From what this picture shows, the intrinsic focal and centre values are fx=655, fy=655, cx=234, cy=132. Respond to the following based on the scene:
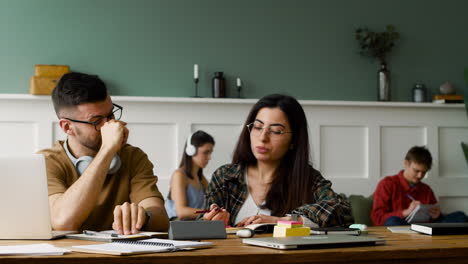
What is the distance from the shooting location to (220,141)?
15.7ft

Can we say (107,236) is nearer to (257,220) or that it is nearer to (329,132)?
(257,220)

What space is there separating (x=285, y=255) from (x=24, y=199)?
0.71 metres

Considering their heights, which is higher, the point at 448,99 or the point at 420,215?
the point at 448,99

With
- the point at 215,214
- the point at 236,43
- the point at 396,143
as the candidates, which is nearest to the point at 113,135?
the point at 215,214

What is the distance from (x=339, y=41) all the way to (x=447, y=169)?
1.33 m

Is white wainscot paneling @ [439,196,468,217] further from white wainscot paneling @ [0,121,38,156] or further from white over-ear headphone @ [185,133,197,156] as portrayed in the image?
white wainscot paneling @ [0,121,38,156]

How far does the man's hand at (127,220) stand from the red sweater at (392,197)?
3.04 metres

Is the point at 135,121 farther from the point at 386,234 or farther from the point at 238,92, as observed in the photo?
the point at 386,234

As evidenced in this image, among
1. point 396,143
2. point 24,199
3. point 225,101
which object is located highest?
point 225,101

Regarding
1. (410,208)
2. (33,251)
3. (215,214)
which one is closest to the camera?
(33,251)

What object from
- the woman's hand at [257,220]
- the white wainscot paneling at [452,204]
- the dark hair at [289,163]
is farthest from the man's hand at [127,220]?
the white wainscot paneling at [452,204]

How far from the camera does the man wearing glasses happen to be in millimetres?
2127

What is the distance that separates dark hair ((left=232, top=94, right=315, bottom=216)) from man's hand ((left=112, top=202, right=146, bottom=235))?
0.80m

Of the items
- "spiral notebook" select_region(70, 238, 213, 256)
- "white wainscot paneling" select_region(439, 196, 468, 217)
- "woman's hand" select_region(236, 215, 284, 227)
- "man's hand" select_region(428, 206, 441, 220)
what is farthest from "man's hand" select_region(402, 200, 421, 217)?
"spiral notebook" select_region(70, 238, 213, 256)
